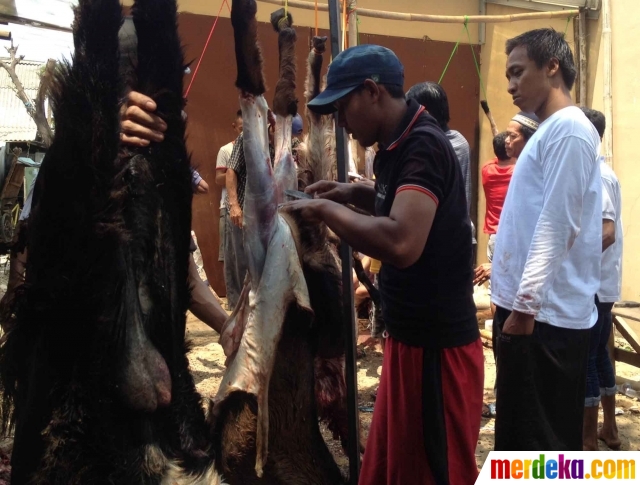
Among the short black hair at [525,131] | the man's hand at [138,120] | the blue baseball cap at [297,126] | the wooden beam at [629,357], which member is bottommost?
the wooden beam at [629,357]

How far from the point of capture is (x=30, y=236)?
57.4 inches

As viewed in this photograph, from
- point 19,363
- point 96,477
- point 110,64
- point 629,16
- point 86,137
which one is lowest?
point 96,477

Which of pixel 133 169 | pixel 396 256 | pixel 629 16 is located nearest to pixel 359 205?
pixel 396 256

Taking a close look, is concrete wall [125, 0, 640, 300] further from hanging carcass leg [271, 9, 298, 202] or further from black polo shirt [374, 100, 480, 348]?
black polo shirt [374, 100, 480, 348]

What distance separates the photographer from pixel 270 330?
262 cm

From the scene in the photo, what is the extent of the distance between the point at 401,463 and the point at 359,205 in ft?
3.55

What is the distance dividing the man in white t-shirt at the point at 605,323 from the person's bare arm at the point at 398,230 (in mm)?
1919

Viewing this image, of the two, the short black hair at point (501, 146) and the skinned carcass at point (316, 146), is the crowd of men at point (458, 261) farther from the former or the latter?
the short black hair at point (501, 146)

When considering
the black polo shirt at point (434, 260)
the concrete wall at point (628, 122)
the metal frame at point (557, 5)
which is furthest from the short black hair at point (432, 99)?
the metal frame at point (557, 5)

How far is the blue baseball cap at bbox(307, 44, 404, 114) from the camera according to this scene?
2072mm

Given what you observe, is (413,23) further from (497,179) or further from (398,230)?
(398,230)

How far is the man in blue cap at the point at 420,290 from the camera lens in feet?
6.77

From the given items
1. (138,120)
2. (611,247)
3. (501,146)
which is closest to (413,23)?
(501,146)

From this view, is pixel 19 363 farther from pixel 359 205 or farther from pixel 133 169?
pixel 359 205
